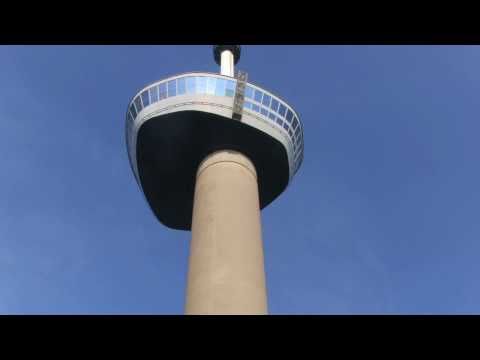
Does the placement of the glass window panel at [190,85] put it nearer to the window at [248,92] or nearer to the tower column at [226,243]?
the window at [248,92]

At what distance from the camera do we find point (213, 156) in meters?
41.3

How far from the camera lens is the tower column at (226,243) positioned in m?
31.0

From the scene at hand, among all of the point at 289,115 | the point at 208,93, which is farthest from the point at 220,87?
the point at 289,115

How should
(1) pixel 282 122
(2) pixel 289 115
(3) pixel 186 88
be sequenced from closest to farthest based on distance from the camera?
(3) pixel 186 88, (1) pixel 282 122, (2) pixel 289 115

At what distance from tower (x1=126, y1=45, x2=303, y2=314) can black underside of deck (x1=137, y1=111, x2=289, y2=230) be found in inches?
2.8

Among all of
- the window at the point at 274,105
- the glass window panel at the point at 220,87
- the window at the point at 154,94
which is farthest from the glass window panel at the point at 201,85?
the window at the point at 274,105

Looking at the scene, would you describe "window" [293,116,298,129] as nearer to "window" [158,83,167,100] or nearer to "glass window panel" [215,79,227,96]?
"glass window panel" [215,79,227,96]

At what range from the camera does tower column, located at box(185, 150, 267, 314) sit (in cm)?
3102

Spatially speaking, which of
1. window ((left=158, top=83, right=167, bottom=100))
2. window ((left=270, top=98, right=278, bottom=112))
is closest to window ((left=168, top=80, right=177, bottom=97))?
window ((left=158, top=83, right=167, bottom=100))

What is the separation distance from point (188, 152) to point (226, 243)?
11068 millimetres

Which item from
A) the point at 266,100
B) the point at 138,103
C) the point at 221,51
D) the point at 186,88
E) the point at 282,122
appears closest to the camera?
the point at 186,88

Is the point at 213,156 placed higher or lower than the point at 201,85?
lower

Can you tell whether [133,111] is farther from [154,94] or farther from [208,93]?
[208,93]

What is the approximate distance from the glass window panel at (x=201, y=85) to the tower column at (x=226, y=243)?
4802 millimetres
